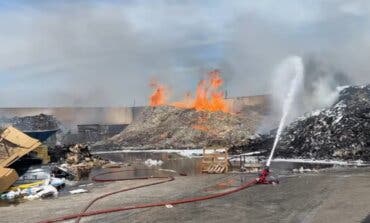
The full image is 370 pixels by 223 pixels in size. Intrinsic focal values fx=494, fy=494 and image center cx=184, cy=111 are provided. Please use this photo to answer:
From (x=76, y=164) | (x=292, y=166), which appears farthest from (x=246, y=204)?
(x=76, y=164)

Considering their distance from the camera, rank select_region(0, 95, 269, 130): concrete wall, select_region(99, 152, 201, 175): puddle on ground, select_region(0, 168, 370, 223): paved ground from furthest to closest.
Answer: select_region(0, 95, 269, 130): concrete wall < select_region(99, 152, 201, 175): puddle on ground < select_region(0, 168, 370, 223): paved ground

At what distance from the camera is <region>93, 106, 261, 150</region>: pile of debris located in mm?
45875

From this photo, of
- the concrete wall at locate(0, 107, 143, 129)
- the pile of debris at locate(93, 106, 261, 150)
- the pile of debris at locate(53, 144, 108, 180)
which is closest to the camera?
the pile of debris at locate(53, 144, 108, 180)

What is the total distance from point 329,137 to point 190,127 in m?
24.3

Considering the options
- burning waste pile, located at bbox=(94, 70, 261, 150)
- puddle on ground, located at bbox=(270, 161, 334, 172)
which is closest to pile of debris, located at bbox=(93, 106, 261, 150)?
burning waste pile, located at bbox=(94, 70, 261, 150)

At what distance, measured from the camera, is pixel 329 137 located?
27.9 metres

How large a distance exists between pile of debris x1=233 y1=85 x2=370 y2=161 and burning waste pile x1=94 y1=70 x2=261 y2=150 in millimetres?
9200

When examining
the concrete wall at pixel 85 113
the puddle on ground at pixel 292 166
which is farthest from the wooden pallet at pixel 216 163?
the concrete wall at pixel 85 113

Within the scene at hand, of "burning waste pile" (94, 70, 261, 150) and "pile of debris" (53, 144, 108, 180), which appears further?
"burning waste pile" (94, 70, 261, 150)

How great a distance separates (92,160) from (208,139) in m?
17.8

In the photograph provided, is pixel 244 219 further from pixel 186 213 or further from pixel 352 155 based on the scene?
pixel 352 155

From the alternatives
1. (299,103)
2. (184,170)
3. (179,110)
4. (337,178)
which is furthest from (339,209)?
(179,110)

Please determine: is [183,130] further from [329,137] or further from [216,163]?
[216,163]

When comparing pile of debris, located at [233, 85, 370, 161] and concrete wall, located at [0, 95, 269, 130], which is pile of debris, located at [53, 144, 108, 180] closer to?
pile of debris, located at [233, 85, 370, 161]
